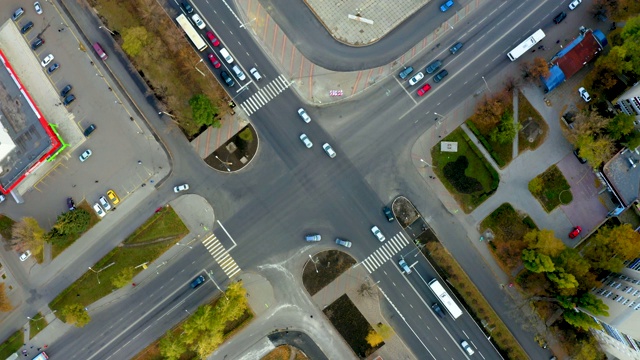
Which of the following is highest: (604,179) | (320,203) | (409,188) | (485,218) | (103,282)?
(103,282)

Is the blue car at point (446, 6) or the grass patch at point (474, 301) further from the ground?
the blue car at point (446, 6)

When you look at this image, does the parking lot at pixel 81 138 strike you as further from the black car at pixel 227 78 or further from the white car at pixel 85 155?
the black car at pixel 227 78

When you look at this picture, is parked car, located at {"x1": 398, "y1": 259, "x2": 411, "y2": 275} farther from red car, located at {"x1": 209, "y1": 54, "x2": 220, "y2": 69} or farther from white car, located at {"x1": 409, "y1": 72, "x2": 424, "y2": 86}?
red car, located at {"x1": 209, "y1": 54, "x2": 220, "y2": 69}

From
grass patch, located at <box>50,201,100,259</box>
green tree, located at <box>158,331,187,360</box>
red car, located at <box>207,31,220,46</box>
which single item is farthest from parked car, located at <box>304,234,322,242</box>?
red car, located at <box>207,31,220,46</box>

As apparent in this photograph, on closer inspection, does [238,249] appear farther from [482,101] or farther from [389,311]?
[482,101]

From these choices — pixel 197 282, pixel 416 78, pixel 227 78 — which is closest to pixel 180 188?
pixel 197 282

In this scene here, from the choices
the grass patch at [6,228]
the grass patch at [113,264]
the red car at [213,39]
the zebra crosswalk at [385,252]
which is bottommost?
the zebra crosswalk at [385,252]

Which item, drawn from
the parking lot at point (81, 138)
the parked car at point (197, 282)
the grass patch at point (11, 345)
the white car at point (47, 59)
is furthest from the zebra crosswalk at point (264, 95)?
the grass patch at point (11, 345)

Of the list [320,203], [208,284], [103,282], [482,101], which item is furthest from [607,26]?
[103,282]
